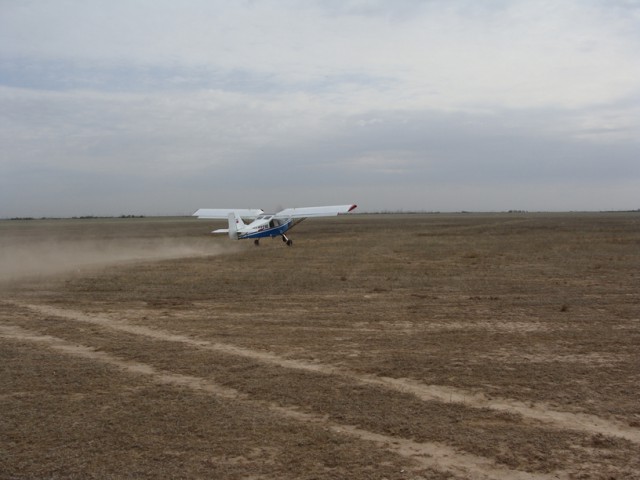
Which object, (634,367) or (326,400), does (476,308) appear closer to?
(634,367)

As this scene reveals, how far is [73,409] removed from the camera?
5492 millimetres

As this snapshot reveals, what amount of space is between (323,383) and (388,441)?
1.72m

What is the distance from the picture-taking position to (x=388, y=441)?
4699 mm

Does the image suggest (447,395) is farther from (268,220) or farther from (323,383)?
(268,220)

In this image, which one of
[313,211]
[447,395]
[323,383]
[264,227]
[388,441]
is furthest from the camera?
[313,211]

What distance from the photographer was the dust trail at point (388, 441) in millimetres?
4145

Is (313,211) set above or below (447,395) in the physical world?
above

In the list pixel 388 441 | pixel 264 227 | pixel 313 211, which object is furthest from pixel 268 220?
pixel 388 441

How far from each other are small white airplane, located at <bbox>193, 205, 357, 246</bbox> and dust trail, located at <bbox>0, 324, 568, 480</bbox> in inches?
876

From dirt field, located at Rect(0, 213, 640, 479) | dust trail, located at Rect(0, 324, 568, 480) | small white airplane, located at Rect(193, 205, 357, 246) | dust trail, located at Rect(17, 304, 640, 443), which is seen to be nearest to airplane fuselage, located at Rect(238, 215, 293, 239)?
small white airplane, located at Rect(193, 205, 357, 246)

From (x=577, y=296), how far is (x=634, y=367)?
19.6 feet

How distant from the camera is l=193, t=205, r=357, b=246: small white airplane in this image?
97.4 ft

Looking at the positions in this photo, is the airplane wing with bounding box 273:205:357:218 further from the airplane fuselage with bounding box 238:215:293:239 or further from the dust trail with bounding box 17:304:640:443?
the dust trail with bounding box 17:304:640:443

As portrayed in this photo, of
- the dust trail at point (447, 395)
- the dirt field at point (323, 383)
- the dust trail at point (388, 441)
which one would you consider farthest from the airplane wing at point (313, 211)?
the dust trail at point (388, 441)
